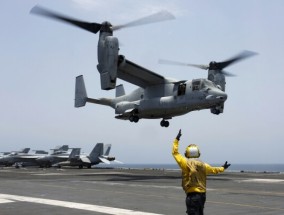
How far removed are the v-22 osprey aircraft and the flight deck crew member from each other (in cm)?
2893

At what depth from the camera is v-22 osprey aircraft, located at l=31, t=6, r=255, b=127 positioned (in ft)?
119

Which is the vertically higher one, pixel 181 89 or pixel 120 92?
pixel 120 92

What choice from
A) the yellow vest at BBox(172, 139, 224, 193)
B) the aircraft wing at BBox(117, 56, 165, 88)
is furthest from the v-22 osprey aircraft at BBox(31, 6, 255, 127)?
the yellow vest at BBox(172, 139, 224, 193)

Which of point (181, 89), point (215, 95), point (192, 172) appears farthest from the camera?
point (181, 89)

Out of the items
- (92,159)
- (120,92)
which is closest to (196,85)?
(120,92)

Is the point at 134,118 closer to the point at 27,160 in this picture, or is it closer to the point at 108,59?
the point at 108,59

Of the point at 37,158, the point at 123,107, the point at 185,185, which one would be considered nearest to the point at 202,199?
the point at 185,185

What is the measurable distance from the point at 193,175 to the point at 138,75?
35552 mm

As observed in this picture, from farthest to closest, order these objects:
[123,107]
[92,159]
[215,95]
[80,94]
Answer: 1. [92,159]
2. [80,94]
3. [123,107]
4. [215,95]

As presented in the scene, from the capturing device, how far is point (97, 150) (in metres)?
72.8

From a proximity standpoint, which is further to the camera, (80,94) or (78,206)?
(80,94)

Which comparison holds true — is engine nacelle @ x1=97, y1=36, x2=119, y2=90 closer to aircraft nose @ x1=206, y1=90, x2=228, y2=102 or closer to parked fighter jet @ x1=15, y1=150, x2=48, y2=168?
aircraft nose @ x1=206, y1=90, x2=228, y2=102

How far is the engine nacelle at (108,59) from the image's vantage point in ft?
118

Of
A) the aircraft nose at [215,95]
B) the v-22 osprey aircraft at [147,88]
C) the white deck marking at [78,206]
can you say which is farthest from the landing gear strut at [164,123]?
the white deck marking at [78,206]
